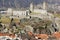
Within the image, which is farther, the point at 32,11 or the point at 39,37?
the point at 32,11

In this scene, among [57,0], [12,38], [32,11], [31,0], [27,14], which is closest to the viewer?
[12,38]

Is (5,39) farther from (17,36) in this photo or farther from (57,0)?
(57,0)

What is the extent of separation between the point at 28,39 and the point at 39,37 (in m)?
1.27

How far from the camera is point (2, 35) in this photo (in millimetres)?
14500

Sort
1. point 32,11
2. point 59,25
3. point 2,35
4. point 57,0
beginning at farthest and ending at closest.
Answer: point 57,0 < point 32,11 < point 59,25 < point 2,35

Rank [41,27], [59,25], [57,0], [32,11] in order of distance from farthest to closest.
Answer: [57,0] < [32,11] < [59,25] < [41,27]

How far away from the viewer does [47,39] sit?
14391 millimetres

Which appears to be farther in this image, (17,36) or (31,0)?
(31,0)

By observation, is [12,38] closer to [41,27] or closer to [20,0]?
[41,27]

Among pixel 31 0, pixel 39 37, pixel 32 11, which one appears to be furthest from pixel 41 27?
pixel 31 0

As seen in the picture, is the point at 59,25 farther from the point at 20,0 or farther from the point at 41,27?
the point at 20,0

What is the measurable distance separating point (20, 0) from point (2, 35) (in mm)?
35449

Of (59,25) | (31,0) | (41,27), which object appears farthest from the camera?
(31,0)

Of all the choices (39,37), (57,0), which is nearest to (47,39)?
(39,37)
